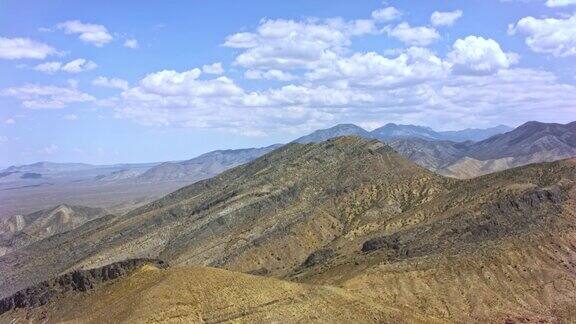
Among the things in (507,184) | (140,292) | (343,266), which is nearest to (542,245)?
(507,184)

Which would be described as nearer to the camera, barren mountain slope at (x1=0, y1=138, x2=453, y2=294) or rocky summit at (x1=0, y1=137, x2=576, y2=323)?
rocky summit at (x1=0, y1=137, x2=576, y2=323)

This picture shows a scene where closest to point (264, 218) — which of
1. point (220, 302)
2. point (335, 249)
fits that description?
point (335, 249)

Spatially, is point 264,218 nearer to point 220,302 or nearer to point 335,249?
point 335,249

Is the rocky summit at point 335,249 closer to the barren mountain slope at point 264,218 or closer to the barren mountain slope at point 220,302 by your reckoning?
the barren mountain slope at point 220,302

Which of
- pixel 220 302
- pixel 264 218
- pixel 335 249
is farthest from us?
pixel 264 218

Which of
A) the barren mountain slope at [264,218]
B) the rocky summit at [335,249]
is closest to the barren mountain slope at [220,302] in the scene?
the rocky summit at [335,249]

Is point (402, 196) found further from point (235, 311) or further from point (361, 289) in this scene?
point (235, 311)

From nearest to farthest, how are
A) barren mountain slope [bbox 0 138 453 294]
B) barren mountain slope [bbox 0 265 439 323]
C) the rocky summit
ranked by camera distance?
barren mountain slope [bbox 0 265 439 323]
the rocky summit
barren mountain slope [bbox 0 138 453 294]

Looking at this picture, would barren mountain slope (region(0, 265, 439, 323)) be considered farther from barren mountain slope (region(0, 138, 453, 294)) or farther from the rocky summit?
barren mountain slope (region(0, 138, 453, 294))

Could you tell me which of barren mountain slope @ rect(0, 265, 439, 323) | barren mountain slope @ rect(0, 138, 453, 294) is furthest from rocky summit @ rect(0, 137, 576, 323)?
barren mountain slope @ rect(0, 138, 453, 294)
